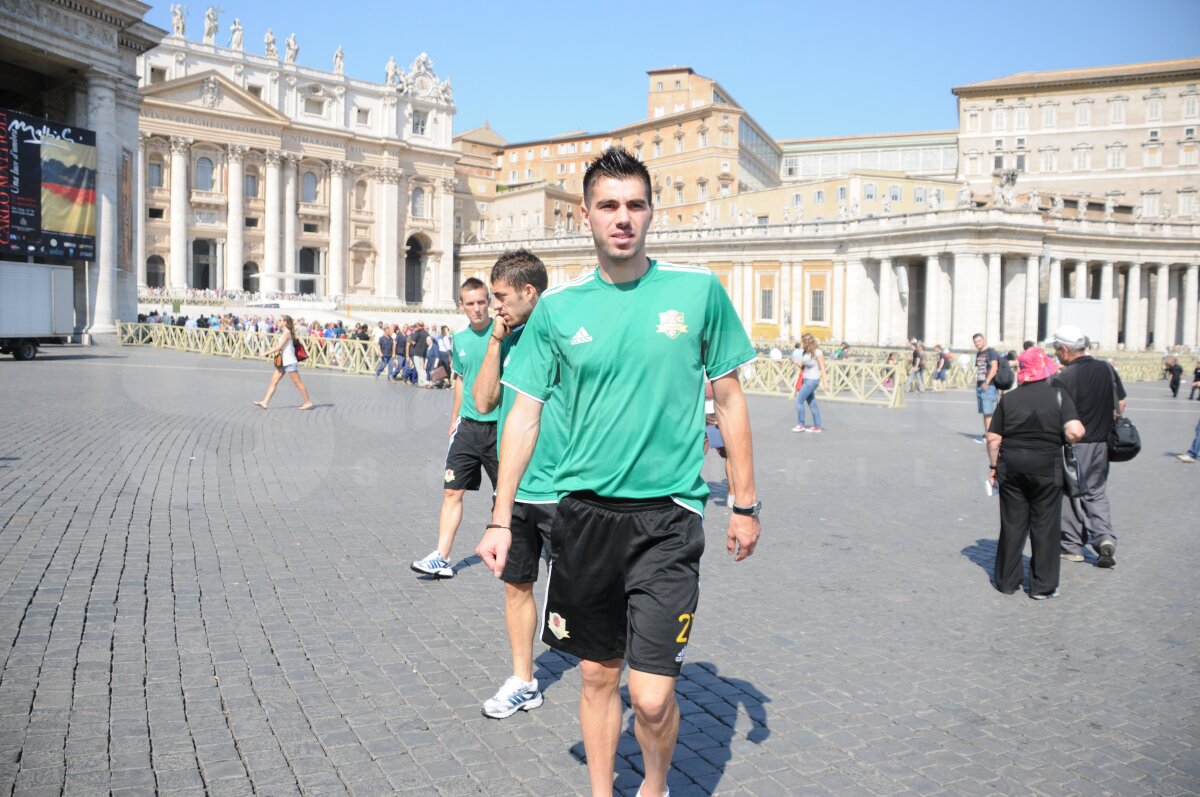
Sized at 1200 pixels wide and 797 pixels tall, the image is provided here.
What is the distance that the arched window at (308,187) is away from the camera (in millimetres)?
63562

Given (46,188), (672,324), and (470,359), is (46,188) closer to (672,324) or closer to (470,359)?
(470,359)

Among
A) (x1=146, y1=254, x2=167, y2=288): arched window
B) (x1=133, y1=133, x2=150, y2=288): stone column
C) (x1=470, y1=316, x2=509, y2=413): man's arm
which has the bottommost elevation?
(x1=470, y1=316, x2=509, y2=413): man's arm

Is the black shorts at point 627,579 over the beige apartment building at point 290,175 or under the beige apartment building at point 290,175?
under

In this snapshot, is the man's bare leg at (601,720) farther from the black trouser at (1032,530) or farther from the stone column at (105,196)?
the stone column at (105,196)

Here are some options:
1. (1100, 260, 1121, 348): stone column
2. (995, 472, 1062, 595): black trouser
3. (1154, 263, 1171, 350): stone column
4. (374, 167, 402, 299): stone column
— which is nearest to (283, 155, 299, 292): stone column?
(374, 167, 402, 299): stone column

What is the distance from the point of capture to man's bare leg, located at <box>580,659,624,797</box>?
9.48 feet

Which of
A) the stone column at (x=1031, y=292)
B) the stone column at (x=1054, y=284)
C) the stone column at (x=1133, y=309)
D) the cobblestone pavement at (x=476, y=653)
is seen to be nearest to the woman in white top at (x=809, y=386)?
the cobblestone pavement at (x=476, y=653)

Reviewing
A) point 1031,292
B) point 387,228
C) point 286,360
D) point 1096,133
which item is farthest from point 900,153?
point 286,360

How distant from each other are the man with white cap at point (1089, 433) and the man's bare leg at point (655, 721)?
522 centimetres

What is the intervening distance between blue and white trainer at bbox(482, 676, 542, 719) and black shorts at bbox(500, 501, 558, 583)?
1.41ft

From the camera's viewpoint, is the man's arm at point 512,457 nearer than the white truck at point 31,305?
Yes

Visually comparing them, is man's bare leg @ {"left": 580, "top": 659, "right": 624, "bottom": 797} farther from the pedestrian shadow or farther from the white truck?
the white truck

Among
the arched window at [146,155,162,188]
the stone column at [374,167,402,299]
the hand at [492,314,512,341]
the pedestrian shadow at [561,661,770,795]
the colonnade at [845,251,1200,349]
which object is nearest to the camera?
the pedestrian shadow at [561,661,770,795]

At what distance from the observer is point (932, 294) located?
40.6m
